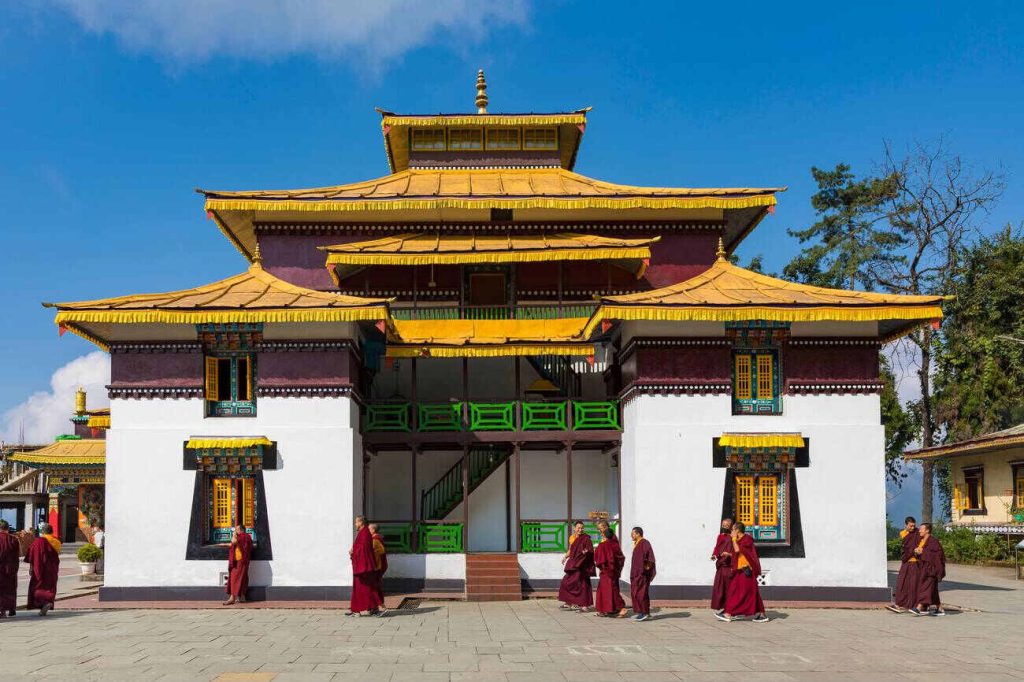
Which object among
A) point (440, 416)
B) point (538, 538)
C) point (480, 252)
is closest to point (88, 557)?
point (440, 416)

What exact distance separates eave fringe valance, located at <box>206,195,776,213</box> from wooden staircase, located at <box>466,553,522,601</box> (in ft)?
24.2

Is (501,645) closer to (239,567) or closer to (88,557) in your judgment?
(239,567)

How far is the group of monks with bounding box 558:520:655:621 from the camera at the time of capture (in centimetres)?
1455

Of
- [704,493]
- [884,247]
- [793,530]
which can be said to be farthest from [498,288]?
[884,247]

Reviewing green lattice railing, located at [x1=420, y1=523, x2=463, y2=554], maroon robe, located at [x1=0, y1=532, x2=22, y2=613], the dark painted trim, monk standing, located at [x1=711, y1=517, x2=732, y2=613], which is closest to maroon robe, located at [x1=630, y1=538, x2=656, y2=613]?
monk standing, located at [x1=711, y1=517, x2=732, y2=613]

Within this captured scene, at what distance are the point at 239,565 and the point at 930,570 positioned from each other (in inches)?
427

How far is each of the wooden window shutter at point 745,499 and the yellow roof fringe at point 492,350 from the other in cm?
364

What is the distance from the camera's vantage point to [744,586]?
14352mm

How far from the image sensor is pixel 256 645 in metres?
11.9

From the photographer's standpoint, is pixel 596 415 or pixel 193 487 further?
pixel 596 415

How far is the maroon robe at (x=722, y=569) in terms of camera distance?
A: 47.2 feet

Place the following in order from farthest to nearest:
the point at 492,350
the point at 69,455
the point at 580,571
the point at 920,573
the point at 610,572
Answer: the point at 69,455, the point at 492,350, the point at 580,571, the point at 920,573, the point at 610,572

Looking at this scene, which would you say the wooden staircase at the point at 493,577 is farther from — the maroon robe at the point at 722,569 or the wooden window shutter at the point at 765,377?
the wooden window shutter at the point at 765,377

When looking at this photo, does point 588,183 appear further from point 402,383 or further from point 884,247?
point 884,247
